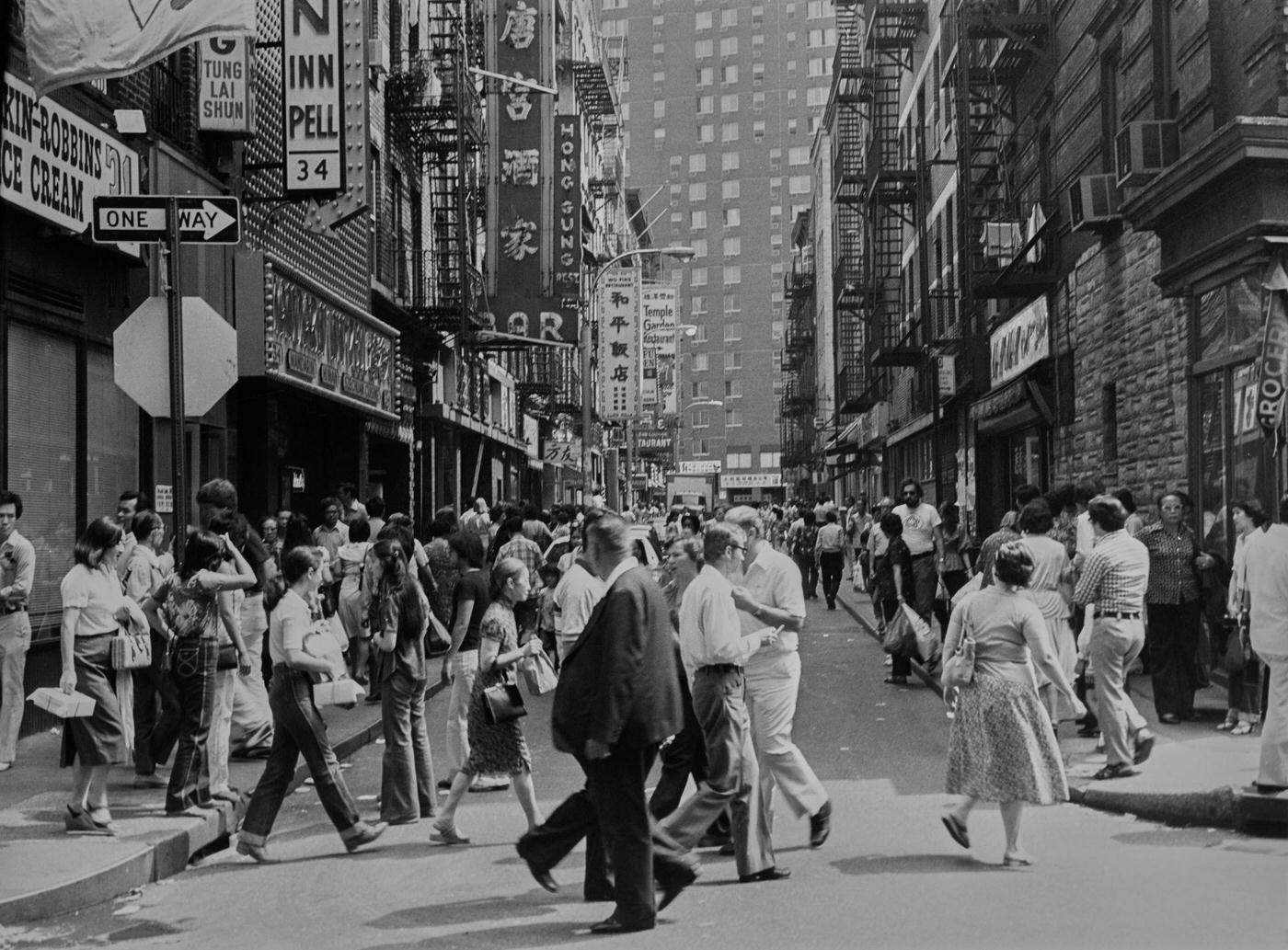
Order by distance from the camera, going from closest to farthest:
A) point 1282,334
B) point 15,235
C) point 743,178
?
point 1282,334
point 15,235
point 743,178

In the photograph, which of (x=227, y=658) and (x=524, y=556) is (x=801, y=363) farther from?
(x=227, y=658)

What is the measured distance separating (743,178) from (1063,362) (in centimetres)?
11149

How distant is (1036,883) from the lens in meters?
7.96

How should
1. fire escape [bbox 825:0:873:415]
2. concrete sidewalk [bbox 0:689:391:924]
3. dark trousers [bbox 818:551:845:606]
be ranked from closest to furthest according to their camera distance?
concrete sidewalk [bbox 0:689:391:924]
dark trousers [bbox 818:551:845:606]
fire escape [bbox 825:0:873:415]

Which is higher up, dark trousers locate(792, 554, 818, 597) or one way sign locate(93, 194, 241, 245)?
one way sign locate(93, 194, 241, 245)

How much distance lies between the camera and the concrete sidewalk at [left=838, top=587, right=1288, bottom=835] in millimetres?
9234

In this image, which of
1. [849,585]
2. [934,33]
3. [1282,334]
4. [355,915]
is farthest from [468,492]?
[355,915]

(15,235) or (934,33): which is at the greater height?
(934,33)

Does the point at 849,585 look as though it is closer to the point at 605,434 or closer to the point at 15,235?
the point at 15,235

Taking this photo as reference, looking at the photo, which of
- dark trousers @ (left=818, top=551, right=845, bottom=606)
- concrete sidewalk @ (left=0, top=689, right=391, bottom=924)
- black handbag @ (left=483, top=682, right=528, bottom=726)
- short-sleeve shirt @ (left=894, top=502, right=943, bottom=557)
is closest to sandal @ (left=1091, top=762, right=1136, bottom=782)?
black handbag @ (left=483, top=682, right=528, bottom=726)

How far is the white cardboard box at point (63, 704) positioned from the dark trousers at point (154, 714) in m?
1.47

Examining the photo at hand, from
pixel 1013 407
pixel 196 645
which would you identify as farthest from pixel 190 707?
pixel 1013 407

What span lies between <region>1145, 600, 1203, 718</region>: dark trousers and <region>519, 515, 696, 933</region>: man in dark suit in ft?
23.3

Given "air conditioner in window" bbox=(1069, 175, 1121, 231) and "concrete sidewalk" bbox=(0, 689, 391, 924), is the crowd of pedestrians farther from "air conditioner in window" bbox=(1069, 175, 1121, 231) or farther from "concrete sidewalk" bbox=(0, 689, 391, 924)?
"air conditioner in window" bbox=(1069, 175, 1121, 231)
